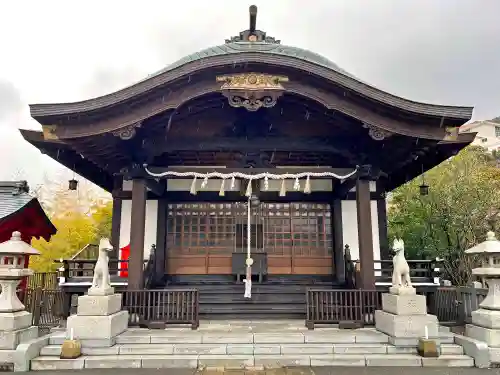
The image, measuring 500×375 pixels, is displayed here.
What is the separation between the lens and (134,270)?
8.78 m

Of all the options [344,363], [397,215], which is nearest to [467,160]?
[397,215]

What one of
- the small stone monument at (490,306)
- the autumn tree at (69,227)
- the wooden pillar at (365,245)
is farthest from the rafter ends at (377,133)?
the autumn tree at (69,227)

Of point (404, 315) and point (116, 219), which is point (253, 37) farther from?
point (404, 315)

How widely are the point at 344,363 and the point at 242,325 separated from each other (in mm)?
2839

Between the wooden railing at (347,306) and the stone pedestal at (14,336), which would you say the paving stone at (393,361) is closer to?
the wooden railing at (347,306)

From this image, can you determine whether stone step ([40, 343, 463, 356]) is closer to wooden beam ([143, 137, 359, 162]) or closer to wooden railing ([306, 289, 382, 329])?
wooden railing ([306, 289, 382, 329])

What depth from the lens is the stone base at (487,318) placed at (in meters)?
6.79

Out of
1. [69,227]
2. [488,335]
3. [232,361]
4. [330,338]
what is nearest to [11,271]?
[232,361]

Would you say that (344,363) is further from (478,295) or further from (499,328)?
(478,295)

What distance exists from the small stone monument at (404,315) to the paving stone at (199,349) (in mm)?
3166

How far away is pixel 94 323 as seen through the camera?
709cm

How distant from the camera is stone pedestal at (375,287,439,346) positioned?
708 centimetres

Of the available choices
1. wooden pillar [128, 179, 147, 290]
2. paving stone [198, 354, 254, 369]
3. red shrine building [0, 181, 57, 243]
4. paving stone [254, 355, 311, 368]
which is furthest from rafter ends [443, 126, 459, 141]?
red shrine building [0, 181, 57, 243]

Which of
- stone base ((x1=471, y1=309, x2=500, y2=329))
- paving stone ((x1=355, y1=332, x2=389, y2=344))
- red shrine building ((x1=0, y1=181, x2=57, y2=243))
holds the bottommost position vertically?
paving stone ((x1=355, y1=332, x2=389, y2=344))
